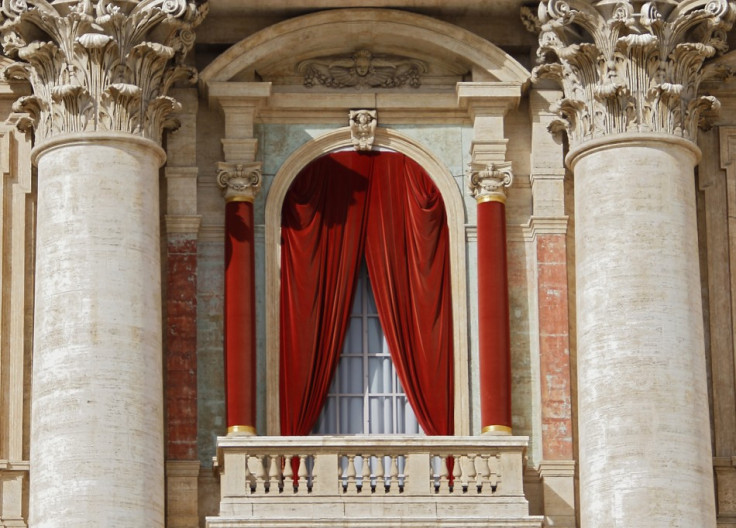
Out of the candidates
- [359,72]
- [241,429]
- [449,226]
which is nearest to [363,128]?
[359,72]

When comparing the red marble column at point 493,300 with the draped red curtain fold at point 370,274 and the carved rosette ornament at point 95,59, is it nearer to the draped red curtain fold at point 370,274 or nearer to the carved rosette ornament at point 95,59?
the draped red curtain fold at point 370,274

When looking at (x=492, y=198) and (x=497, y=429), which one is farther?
(x=492, y=198)

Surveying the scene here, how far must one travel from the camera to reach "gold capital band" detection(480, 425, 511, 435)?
37000 millimetres

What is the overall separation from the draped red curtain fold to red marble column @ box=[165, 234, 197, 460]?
1329 mm

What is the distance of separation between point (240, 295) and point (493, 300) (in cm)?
370

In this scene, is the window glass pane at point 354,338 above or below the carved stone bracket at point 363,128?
below

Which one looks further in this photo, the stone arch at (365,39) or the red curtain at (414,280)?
the stone arch at (365,39)

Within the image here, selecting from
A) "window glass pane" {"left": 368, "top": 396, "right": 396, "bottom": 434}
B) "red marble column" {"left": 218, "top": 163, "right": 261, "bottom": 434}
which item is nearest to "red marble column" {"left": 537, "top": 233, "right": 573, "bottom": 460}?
"window glass pane" {"left": 368, "top": 396, "right": 396, "bottom": 434}

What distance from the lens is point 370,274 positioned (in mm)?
38375

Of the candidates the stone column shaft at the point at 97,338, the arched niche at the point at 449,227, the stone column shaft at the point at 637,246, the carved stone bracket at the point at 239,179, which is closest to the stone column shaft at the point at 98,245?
the stone column shaft at the point at 97,338

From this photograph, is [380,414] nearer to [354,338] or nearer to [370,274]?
[354,338]

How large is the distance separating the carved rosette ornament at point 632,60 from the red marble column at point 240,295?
4.83 meters

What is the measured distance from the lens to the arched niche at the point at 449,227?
37.7 meters

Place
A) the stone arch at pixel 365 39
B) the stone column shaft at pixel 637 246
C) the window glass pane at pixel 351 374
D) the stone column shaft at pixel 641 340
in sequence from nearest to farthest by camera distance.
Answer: the stone column shaft at pixel 641 340 → the stone column shaft at pixel 637 246 → the window glass pane at pixel 351 374 → the stone arch at pixel 365 39
